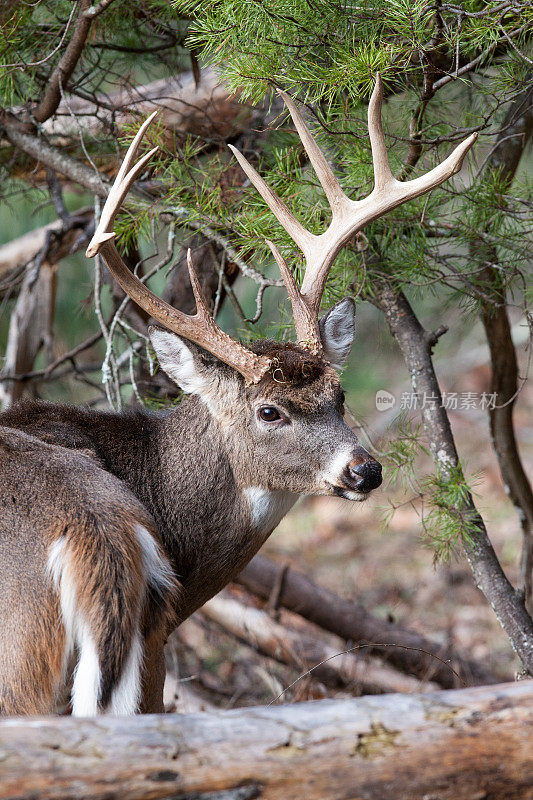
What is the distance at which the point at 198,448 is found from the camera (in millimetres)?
3795

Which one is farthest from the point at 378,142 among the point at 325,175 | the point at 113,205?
the point at 113,205

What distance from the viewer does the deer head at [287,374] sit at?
357 cm

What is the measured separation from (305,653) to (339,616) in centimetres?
34

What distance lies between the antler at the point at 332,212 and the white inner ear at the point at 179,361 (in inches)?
19.3

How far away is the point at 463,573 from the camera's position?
838 centimetres

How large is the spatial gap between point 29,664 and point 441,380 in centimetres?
927

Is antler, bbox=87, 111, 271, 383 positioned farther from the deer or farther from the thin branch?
the thin branch

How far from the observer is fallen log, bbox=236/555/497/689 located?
5.84 metres

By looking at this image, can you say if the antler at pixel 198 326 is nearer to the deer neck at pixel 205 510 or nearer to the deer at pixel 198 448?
the deer at pixel 198 448

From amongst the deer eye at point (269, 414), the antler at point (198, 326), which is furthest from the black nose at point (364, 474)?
the antler at point (198, 326)

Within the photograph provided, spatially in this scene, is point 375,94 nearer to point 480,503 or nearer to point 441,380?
point 480,503

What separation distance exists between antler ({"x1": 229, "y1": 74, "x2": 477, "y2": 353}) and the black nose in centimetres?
Answer: 59

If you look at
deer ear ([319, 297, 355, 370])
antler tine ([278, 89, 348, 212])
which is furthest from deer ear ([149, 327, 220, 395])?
antler tine ([278, 89, 348, 212])

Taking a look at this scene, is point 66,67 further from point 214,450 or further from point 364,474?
point 364,474
